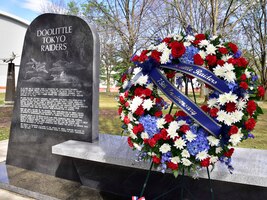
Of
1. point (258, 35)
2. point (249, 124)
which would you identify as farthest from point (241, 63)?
point (258, 35)

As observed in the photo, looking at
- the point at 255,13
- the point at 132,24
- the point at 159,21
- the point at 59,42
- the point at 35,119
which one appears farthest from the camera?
the point at 255,13

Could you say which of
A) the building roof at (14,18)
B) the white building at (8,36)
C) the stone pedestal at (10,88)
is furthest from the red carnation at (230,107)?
the building roof at (14,18)

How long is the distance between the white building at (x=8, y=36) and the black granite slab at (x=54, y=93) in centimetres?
2908

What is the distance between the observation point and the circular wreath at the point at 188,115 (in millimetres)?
2197

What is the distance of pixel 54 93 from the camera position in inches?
167

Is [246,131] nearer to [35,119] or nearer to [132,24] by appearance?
[35,119]

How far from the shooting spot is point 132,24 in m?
17.9

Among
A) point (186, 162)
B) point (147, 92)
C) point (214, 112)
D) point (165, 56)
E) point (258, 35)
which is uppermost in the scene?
point (258, 35)

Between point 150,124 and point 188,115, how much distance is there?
Answer: 1.17 feet

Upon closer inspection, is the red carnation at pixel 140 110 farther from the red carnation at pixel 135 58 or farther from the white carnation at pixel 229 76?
the white carnation at pixel 229 76

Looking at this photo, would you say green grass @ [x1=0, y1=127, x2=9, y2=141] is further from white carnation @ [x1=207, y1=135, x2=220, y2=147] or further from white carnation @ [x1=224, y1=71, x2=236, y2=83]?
white carnation @ [x1=224, y1=71, x2=236, y2=83]

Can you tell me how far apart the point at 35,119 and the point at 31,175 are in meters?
0.96

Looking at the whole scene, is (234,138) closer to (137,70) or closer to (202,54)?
(202,54)

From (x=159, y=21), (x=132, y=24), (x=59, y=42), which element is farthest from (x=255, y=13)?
(x=59, y=42)
